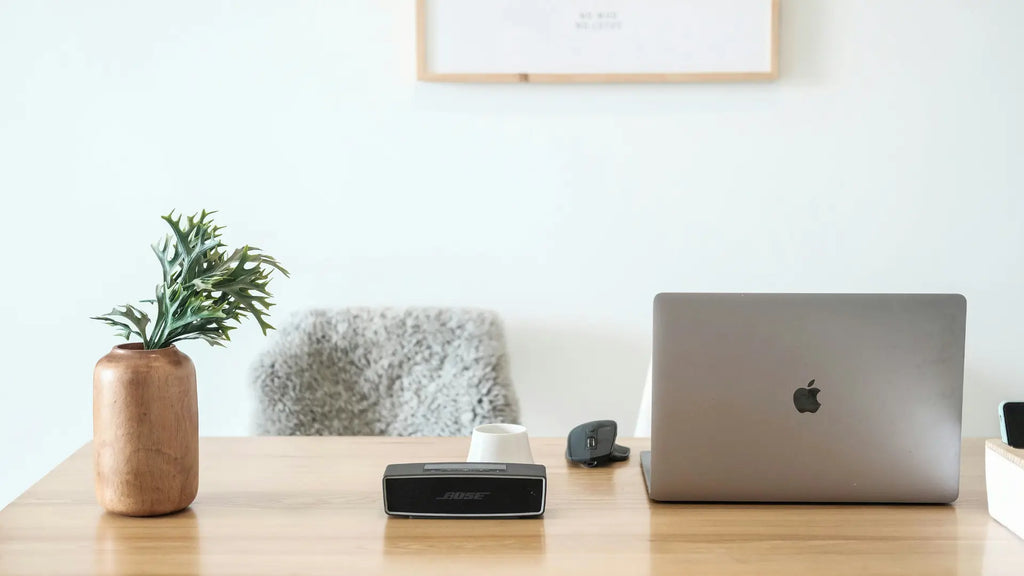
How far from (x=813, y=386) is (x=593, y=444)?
1.08 ft

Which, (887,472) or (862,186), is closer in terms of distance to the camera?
(887,472)

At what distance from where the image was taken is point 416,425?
1.86 m

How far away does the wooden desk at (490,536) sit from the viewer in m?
0.85

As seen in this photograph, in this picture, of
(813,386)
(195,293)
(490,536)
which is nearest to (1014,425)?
(813,386)

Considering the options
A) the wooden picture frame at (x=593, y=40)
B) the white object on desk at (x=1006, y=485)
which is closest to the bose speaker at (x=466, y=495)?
the white object on desk at (x=1006, y=485)

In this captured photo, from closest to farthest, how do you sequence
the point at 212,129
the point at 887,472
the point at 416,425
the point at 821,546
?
the point at 821,546, the point at 887,472, the point at 416,425, the point at 212,129

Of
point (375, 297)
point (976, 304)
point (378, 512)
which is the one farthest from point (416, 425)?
point (976, 304)

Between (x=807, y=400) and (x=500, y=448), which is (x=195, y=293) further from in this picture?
(x=807, y=400)

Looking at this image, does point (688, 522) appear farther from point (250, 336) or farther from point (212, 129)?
point (212, 129)

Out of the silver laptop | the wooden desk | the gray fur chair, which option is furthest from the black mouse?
the gray fur chair

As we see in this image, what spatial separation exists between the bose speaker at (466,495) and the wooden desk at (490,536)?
1 cm

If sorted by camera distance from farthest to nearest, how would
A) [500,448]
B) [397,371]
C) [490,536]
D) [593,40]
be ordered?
[593,40], [397,371], [500,448], [490,536]

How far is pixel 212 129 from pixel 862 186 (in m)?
1.47

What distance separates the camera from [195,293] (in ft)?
3.34
